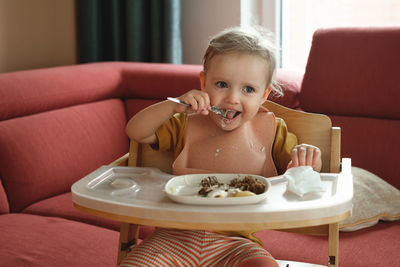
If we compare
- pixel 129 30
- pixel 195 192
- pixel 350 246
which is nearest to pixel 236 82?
pixel 195 192

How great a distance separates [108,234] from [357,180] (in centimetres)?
85

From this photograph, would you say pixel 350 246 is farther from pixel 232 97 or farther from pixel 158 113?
pixel 158 113

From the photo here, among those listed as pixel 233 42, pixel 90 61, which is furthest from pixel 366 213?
pixel 90 61

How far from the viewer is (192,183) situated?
1313 mm

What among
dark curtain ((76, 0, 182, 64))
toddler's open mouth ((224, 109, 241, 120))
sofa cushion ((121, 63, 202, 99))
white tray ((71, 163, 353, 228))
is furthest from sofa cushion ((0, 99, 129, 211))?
toddler's open mouth ((224, 109, 241, 120))

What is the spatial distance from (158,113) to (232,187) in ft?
1.06

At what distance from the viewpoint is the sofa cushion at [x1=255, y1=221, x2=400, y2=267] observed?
5.24 ft

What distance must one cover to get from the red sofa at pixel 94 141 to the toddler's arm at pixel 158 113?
402mm

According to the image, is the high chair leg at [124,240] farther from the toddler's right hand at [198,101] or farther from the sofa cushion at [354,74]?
the sofa cushion at [354,74]

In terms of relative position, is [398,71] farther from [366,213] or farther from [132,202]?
[132,202]

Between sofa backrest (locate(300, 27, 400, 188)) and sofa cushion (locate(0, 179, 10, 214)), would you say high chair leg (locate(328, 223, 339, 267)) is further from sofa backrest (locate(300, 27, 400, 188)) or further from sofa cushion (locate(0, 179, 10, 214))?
sofa cushion (locate(0, 179, 10, 214))

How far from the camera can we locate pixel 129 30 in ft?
10.2

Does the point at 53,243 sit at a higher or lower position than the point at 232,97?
lower

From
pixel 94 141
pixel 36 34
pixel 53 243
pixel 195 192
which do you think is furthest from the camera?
pixel 36 34
